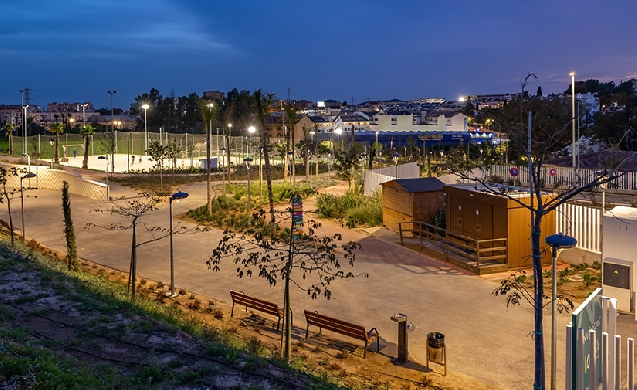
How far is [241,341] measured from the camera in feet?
35.3

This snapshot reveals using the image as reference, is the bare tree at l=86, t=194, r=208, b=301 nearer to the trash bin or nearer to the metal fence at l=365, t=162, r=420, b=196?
the trash bin

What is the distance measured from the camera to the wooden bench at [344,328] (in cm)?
1075

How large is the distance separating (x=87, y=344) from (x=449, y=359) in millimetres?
6397

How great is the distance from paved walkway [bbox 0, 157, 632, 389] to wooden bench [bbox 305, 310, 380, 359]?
1.26ft

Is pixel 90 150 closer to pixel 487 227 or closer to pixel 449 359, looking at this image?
pixel 487 227

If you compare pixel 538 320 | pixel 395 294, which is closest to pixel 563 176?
pixel 395 294

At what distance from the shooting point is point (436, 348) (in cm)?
1002

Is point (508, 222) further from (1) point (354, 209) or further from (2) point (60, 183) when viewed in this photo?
(2) point (60, 183)

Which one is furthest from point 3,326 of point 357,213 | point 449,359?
point 357,213

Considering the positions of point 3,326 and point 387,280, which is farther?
point 387,280

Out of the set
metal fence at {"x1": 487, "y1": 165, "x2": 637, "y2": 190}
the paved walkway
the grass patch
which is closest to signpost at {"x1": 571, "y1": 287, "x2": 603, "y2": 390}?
the paved walkway

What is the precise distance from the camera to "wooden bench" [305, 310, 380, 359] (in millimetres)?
10750

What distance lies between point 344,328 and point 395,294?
4.02 m

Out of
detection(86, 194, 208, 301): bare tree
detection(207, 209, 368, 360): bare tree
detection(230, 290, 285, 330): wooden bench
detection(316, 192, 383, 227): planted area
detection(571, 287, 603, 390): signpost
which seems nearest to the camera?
detection(571, 287, 603, 390): signpost
